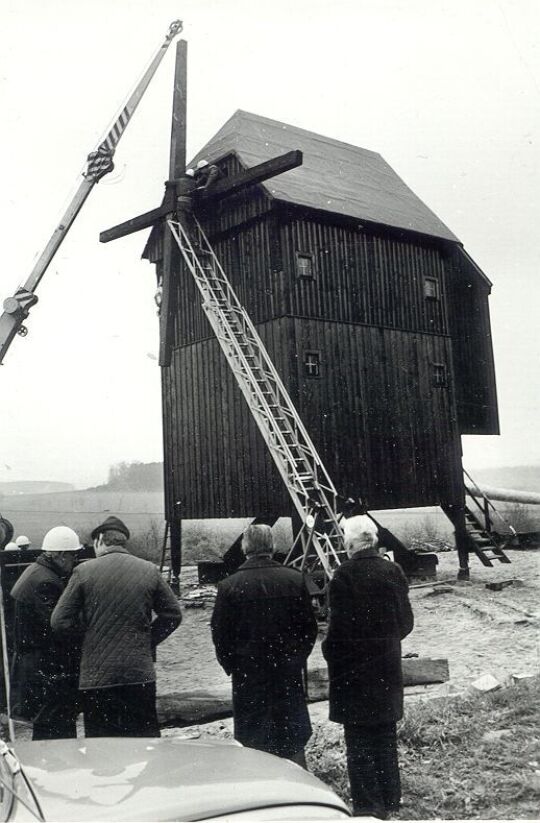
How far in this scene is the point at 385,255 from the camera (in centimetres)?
1795

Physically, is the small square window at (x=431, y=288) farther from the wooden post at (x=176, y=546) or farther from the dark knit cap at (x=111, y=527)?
the dark knit cap at (x=111, y=527)

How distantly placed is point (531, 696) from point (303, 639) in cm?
370

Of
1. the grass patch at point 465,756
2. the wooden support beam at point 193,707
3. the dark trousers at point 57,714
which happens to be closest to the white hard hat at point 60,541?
Answer: the dark trousers at point 57,714

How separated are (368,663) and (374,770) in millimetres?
695

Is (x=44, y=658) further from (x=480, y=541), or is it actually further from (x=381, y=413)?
(x=480, y=541)

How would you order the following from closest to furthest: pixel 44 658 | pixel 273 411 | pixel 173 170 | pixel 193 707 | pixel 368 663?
1. pixel 368 663
2. pixel 44 658
3. pixel 193 707
4. pixel 273 411
5. pixel 173 170

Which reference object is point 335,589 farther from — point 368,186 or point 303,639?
point 368,186

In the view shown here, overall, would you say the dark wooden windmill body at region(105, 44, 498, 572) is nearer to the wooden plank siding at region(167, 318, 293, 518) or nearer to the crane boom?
the wooden plank siding at region(167, 318, 293, 518)

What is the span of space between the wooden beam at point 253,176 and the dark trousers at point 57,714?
433 inches

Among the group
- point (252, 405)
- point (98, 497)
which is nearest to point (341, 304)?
point (252, 405)

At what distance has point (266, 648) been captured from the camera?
5.49 meters

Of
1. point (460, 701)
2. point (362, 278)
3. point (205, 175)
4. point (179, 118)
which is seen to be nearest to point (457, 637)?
point (460, 701)

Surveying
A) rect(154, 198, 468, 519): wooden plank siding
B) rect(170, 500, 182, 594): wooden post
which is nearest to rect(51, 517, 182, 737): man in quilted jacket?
rect(154, 198, 468, 519): wooden plank siding

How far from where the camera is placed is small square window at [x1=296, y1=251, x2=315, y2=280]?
16219 mm
